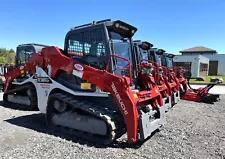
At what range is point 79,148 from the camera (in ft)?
15.2

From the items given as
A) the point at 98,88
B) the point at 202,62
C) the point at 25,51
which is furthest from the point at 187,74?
the point at 202,62

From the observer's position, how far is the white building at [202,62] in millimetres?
38781

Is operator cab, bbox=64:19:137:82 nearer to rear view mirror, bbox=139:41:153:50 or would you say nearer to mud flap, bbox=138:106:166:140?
mud flap, bbox=138:106:166:140

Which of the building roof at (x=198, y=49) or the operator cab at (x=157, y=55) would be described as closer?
the operator cab at (x=157, y=55)

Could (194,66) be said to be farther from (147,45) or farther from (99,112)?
(99,112)

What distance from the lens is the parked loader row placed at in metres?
4.89

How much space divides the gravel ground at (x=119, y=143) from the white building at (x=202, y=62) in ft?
108

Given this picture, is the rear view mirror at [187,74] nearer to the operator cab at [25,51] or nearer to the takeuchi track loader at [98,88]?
the takeuchi track loader at [98,88]

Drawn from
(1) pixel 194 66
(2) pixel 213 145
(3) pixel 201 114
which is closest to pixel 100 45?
(2) pixel 213 145

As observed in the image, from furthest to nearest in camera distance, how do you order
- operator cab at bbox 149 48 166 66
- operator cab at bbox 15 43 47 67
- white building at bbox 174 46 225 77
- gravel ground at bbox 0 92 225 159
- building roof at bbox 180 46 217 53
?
building roof at bbox 180 46 217 53 < white building at bbox 174 46 225 77 < operator cab at bbox 149 48 166 66 < operator cab at bbox 15 43 47 67 < gravel ground at bbox 0 92 225 159

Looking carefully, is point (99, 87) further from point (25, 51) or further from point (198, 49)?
point (198, 49)

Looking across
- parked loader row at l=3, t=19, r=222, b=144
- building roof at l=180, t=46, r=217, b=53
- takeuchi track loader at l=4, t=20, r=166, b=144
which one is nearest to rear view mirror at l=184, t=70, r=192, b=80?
parked loader row at l=3, t=19, r=222, b=144

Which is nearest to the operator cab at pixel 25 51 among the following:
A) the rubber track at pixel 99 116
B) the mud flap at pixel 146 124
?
the rubber track at pixel 99 116

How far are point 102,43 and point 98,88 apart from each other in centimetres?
108
